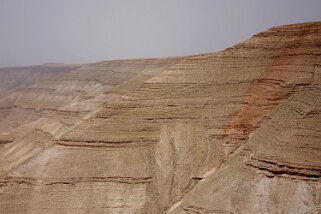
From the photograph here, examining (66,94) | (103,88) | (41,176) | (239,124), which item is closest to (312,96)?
(239,124)

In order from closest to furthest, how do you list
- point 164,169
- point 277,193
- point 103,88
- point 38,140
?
point 277,193 → point 164,169 → point 38,140 → point 103,88

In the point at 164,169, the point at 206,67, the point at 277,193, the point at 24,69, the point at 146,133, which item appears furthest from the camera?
the point at 24,69

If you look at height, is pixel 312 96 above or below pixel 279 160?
above

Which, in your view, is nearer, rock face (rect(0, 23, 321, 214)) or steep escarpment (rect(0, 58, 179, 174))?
rock face (rect(0, 23, 321, 214))

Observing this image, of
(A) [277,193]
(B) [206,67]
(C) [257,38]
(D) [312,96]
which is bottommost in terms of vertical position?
(A) [277,193]

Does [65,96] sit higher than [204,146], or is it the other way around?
[65,96]

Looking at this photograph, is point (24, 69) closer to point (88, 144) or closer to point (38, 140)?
point (38, 140)

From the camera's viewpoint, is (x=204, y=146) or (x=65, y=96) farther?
(x=65, y=96)

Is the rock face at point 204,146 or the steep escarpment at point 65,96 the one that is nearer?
the rock face at point 204,146
